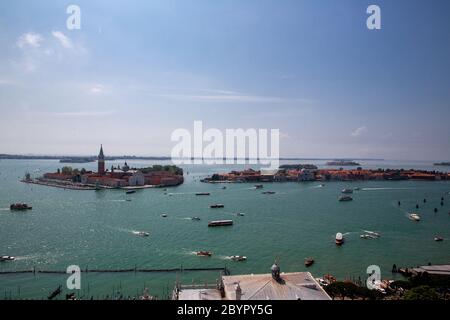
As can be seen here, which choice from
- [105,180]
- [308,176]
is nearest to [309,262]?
[105,180]

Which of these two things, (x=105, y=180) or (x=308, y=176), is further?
(x=308, y=176)

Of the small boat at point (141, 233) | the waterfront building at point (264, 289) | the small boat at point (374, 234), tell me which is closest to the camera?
the waterfront building at point (264, 289)

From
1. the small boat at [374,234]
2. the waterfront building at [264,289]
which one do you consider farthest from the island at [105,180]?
the waterfront building at [264,289]

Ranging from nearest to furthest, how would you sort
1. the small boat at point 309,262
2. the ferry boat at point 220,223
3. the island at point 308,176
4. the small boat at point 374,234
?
1. the small boat at point 309,262
2. the small boat at point 374,234
3. the ferry boat at point 220,223
4. the island at point 308,176

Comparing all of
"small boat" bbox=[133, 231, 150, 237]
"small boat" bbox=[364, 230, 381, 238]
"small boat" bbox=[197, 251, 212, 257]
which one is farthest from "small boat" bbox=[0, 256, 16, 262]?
"small boat" bbox=[364, 230, 381, 238]

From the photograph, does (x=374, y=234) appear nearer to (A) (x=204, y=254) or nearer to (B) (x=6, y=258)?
(A) (x=204, y=254)

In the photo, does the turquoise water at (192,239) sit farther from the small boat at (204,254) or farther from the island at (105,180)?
the island at (105,180)

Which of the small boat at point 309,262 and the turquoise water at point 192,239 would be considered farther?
the small boat at point 309,262

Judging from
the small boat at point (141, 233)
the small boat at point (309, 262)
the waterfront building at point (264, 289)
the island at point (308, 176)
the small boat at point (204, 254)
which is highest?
the waterfront building at point (264, 289)
